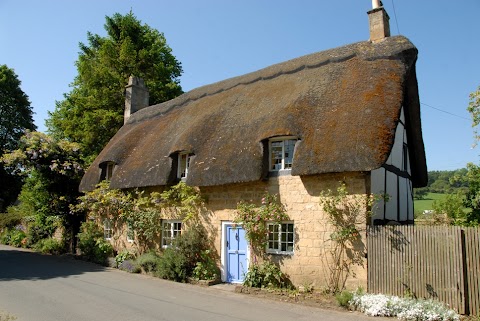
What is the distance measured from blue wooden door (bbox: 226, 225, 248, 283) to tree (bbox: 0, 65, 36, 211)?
24323 millimetres

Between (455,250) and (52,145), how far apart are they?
18531 mm

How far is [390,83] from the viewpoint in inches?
412

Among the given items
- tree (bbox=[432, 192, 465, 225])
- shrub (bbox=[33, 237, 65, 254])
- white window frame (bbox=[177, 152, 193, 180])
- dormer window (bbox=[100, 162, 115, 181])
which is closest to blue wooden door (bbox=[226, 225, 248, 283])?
white window frame (bbox=[177, 152, 193, 180])

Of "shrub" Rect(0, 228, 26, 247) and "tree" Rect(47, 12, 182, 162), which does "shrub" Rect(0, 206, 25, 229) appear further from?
"tree" Rect(47, 12, 182, 162)

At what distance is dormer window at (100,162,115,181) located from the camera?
17.6m

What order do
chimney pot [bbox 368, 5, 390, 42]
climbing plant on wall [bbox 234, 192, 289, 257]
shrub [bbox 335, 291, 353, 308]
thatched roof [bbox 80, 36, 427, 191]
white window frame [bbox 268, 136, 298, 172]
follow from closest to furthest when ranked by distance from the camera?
shrub [bbox 335, 291, 353, 308], thatched roof [bbox 80, 36, 427, 191], climbing plant on wall [bbox 234, 192, 289, 257], white window frame [bbox 268, 136, 298, 172], chimney pot [bbox 368, 5, 390, 42]

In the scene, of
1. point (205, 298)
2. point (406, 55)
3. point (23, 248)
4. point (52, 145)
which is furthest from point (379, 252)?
point (23, 248)

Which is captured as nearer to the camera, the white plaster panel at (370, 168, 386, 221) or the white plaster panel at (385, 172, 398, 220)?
the white plaster panel at (370, 168, 386, 221)

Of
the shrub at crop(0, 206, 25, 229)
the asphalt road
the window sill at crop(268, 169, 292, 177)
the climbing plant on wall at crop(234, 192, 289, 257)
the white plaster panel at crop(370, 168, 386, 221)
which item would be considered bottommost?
the asphalt road

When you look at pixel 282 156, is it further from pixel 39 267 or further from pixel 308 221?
pixel 39 267

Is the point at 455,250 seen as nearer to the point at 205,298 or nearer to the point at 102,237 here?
the point at 205,298

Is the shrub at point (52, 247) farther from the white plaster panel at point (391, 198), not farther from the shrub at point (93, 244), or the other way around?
the white plaster panel at point (391, 198)

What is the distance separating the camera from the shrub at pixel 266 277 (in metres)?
10.4

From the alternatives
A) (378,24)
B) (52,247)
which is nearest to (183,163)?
(378,24)
